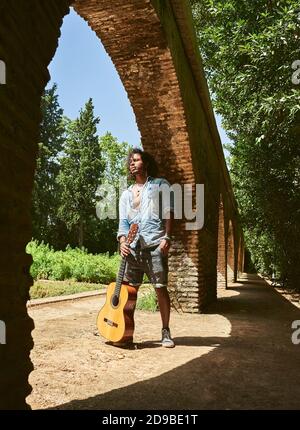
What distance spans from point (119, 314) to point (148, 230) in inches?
34.9

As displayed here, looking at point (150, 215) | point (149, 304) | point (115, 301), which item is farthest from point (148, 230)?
point (149, 304)

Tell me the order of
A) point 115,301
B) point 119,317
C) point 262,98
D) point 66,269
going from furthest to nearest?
point 66,269
point 262,98
point 115,301
point 119,317

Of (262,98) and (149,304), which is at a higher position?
→ (262,98)

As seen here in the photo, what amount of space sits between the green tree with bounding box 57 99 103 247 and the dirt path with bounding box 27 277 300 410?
31335mm

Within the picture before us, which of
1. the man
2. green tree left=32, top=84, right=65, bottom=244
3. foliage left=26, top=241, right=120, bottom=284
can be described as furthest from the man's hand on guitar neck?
green tree left=32, top=84, right=65, bottom=244

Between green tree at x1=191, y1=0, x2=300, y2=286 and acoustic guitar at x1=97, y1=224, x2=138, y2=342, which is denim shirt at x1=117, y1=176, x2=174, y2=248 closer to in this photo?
acoustic guitar at x1=97, y1=224, x2=138, y2=342

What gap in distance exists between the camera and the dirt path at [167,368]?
7.36ft

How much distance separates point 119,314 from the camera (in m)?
3.54

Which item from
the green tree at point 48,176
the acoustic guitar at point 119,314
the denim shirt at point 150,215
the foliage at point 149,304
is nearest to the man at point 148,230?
the denim shirt at point 150,215

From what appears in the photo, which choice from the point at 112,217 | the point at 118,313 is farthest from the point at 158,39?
the point at 112,217

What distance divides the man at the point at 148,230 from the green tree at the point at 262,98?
127 inches

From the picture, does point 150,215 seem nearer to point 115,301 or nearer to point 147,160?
point 147,160

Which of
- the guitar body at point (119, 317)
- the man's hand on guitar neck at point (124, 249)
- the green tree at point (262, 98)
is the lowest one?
the guitar body at point (119, 317)

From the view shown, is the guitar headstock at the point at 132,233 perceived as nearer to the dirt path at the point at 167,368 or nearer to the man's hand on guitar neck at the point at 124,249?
the man's hand on guitar neck at the point at 124,249
